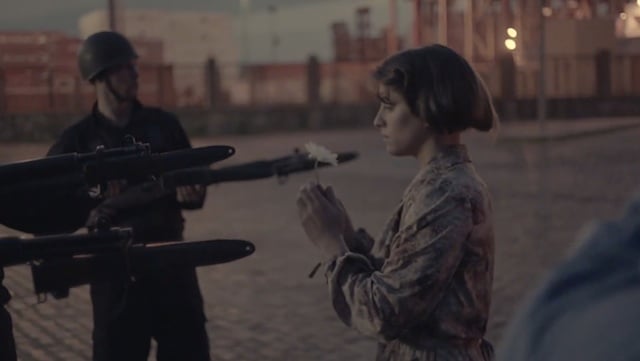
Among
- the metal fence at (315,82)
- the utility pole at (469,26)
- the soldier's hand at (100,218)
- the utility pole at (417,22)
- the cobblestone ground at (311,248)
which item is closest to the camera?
the soldier's hand at (100,218)

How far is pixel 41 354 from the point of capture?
6391 millimetres

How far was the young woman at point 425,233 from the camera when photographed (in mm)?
2172

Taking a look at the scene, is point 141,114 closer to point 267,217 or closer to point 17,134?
point 267,217

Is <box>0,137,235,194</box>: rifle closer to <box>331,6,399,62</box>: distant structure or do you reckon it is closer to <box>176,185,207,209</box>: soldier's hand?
<box>176,185,207,209</box>: soldier's hand

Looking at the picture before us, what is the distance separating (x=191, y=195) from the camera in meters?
3.84

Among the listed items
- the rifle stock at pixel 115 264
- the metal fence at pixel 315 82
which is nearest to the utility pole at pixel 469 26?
the metal fence at pixel 315 82

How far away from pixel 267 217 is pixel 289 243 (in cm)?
232

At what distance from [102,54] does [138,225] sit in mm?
751

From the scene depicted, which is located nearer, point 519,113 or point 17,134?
point 17,134

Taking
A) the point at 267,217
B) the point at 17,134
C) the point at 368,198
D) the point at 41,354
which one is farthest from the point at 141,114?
the point at 17,134

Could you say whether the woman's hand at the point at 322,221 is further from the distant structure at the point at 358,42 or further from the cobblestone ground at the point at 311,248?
the distant structure at the point at 358,42

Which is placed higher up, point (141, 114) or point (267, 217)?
point (141, 114)

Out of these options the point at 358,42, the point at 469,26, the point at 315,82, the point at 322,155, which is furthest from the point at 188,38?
the point at 322,155

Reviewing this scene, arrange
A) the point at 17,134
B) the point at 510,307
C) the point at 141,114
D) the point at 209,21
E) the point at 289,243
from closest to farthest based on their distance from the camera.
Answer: the point at 141,114
the point at 510,307
the point at 289,243
the point at 17,134
the point at 209,21
